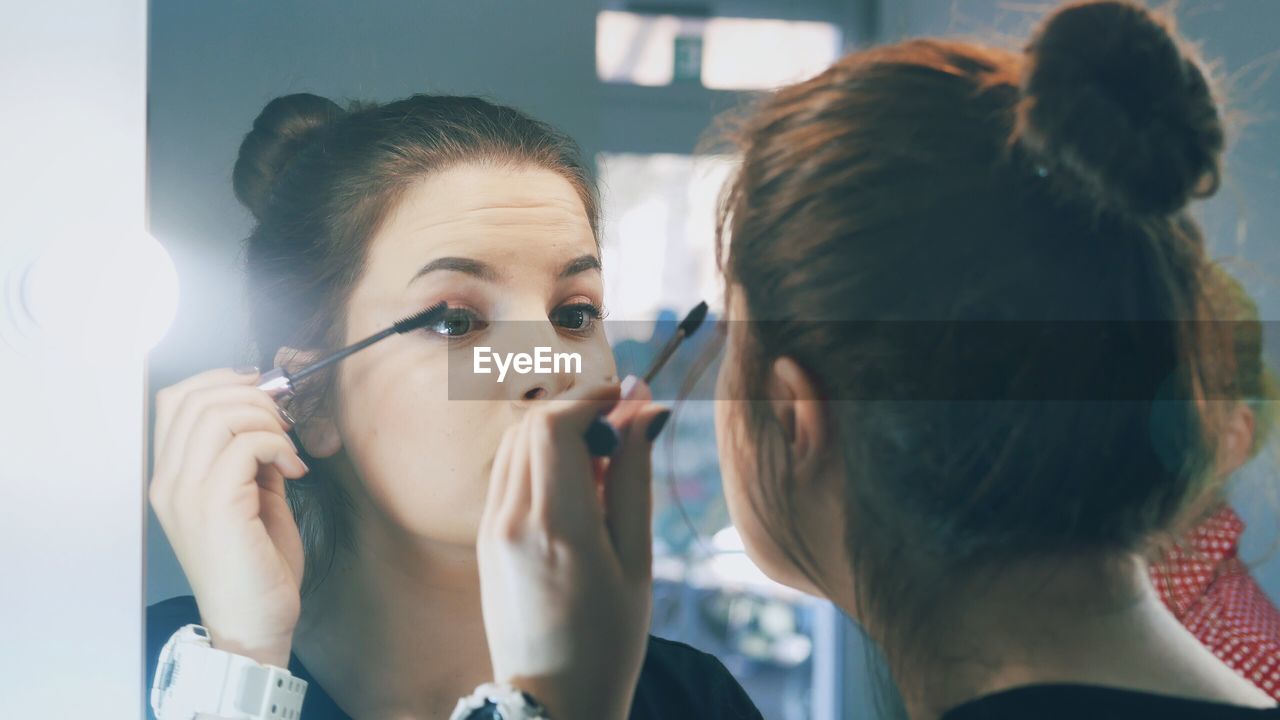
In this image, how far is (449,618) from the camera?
842mm

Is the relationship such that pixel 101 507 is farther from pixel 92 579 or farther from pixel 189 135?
pixel 189 135

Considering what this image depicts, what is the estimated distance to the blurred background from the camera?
836 mm

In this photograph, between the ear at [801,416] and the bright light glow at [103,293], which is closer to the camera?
the ear at [801,416]

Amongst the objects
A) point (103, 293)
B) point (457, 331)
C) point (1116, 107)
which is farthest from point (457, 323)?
point (1116, 107)

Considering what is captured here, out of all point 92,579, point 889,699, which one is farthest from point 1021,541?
point 92,579

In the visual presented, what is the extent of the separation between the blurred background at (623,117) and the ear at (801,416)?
9 centimetres

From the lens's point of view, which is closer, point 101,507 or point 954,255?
point 954,255

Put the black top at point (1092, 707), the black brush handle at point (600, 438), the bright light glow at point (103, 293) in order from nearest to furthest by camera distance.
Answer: the black top at point (1092, 707) → the black brush handle at point (600, 438) → the bright light glow at point (103, 293)

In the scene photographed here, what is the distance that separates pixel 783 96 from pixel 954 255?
0.19m

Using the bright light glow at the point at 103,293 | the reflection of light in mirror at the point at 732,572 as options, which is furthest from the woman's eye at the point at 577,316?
the bright light glow at the point at 103,293

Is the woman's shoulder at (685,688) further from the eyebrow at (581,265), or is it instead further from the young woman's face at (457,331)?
the eyebrow at (581,265)

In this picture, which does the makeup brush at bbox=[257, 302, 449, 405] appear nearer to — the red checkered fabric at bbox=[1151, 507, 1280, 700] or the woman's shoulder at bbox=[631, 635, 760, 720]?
the woman's shoulder at bbox=[631, 635, 760, 720]

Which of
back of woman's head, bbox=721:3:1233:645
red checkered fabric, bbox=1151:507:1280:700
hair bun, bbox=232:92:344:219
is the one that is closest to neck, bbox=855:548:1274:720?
back of woman's head, bbox=721:3:1233:645

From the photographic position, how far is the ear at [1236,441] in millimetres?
823
